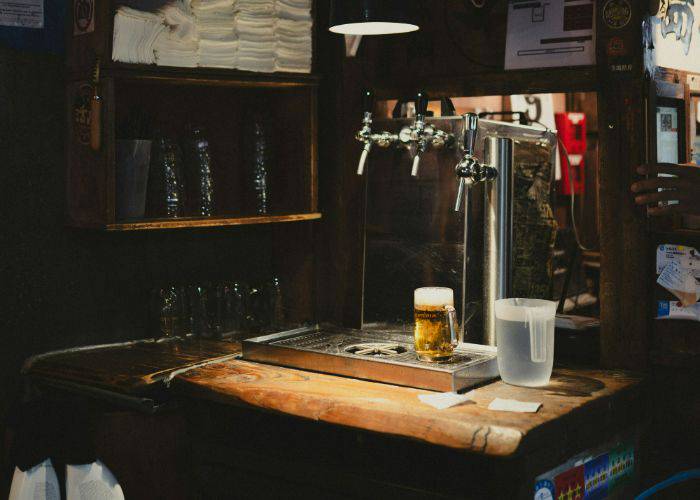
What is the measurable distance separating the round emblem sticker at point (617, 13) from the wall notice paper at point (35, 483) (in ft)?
7.65

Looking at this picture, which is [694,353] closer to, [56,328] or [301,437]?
[301,437]

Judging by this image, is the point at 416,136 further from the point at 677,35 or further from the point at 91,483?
the point at 91,483

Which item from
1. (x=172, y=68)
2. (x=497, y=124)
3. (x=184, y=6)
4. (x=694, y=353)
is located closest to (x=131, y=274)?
(x=172, y=68)

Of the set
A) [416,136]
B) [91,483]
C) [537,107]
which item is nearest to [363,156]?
[416,136]

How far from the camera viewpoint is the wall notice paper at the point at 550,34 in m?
2.98

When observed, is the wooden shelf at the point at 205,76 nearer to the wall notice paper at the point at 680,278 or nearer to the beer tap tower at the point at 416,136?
the beer tap tower at the point at 416,136

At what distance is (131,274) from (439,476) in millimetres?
1640

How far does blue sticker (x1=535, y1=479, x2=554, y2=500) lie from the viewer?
2355mm

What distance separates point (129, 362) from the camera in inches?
121

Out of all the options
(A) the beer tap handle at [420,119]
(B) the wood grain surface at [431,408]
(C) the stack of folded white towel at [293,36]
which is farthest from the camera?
(C) the stack of folded white towel at [293,36]

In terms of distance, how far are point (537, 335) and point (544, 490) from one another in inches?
18.6

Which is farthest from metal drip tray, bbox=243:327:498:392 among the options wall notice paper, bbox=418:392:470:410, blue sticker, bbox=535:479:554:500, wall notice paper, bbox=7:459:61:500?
wall notice paper, bbox=7:459:61:500

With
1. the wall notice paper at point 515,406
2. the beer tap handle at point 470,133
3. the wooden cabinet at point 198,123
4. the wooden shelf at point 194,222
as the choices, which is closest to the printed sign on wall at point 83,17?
the wooden cabinet at point 198,123

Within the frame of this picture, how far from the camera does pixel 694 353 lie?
2.85m
